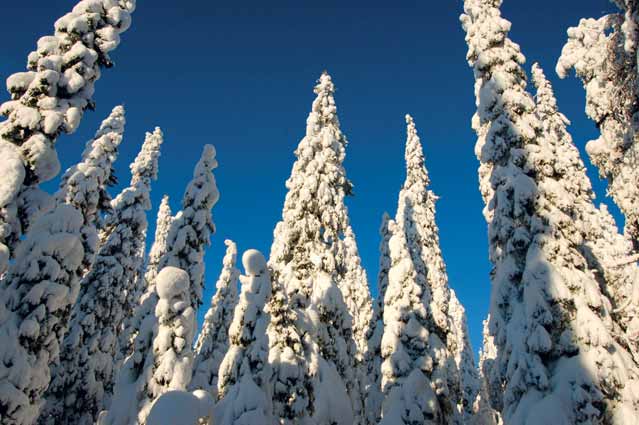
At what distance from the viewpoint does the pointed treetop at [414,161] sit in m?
31.5

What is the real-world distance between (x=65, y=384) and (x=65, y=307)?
40.7 feet

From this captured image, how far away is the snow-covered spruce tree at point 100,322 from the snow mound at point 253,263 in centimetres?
867

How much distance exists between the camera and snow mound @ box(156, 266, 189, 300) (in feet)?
51.1

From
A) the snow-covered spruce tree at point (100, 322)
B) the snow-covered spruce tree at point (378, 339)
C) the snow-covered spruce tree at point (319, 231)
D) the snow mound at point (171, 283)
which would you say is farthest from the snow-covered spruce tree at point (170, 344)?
the snow-covered spruce tree at point (378, 339)

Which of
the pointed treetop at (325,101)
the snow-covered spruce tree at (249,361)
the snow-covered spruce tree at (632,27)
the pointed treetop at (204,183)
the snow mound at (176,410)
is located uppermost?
the pointed treetop at (325,101)

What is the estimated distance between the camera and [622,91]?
9.75 m

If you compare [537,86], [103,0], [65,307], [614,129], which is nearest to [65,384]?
[65,307]

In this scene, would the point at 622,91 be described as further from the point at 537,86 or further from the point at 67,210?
the point at 537,86

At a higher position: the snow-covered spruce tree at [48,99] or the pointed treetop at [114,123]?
the pointed treetop at [114,123]

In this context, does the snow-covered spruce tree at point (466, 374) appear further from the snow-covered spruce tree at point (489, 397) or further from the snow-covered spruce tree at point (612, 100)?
the snow-covered spruce tree at point (612, 100)

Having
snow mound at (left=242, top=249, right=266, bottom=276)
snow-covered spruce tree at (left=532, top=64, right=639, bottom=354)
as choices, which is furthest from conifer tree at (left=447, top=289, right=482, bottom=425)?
snow mound at (left=242, top=249, right=266, bottom=276)

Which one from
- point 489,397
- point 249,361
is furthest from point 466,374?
point 249,361

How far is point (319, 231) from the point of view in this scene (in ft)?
62.4

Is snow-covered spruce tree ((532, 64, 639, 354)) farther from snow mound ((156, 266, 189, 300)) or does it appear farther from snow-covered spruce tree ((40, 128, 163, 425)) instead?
snow-covered spruce tree ((40, 128, 163, 425))
